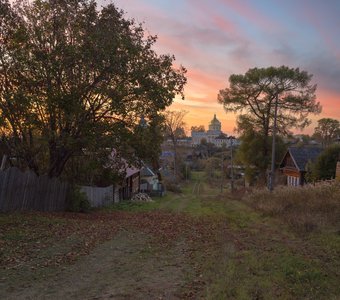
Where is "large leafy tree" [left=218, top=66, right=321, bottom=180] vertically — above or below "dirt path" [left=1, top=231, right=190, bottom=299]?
above

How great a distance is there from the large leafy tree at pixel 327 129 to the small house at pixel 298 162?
57.6 meters

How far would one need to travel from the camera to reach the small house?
51.5 meters

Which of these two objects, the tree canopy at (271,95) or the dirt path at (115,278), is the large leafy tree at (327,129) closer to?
the tree canopy at (271,95)

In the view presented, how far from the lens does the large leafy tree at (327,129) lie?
109713 millimetres

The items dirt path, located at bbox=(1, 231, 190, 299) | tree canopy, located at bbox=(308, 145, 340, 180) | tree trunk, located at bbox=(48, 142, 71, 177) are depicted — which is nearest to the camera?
dirt path, located at bbox=(1, 231, 190, 299)

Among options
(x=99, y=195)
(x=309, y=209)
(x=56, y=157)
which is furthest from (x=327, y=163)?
(x=56, y=157)

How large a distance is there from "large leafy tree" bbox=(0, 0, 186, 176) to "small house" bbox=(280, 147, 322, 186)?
3244cm

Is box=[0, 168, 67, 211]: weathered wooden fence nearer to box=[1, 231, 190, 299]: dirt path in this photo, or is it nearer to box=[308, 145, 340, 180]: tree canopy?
box=[1, 231, 190, 299]: dirt path

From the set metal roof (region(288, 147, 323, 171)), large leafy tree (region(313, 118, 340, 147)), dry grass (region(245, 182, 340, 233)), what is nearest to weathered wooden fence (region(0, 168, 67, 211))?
dry grass (region(245, 182, 340, 233))

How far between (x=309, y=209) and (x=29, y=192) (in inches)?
487

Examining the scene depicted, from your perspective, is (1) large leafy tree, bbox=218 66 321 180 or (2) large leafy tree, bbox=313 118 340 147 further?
(2) large leafy tree, bbox=313 118 340 147

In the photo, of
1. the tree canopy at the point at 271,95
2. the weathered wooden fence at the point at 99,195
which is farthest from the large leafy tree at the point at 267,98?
the weathered wooden fence at the point at 99,195

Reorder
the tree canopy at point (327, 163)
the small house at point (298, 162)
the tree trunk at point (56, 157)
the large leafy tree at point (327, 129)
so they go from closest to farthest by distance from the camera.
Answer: the tree trunk at point (56, 157), the tree canopy at point (327, 163), the small house at point (298, 162), the large leafy tree at point (327, 129)

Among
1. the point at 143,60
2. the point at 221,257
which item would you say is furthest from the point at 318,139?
the point at 221,257
